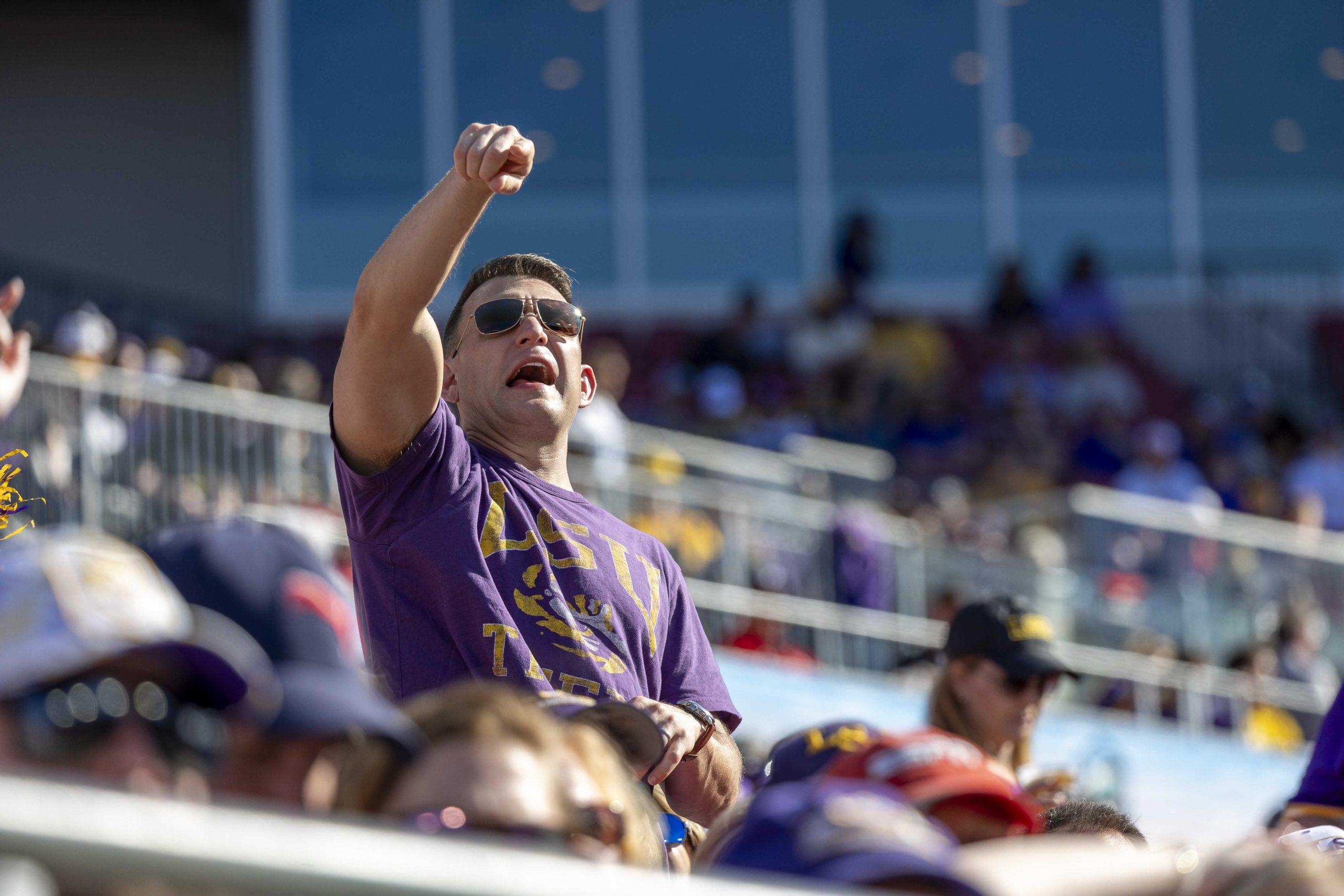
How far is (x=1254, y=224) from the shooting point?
61.0 feet

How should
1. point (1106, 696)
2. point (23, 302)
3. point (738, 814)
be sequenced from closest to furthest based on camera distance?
point (738, 814) → point (1106, 696) → point (23, 302)

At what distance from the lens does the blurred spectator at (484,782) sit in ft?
6.38

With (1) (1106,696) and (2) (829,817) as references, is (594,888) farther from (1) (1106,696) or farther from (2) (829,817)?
(1) (1106,696)

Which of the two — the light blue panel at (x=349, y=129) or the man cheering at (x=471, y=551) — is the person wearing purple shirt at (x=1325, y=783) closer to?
the man cheering at (x=471, y=551)

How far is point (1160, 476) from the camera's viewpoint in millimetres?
12578

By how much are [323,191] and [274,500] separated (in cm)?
880

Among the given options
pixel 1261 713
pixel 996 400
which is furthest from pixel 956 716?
pixel 996 400

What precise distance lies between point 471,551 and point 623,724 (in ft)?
1.62

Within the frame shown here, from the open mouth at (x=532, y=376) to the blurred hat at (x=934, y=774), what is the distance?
128 centimetres

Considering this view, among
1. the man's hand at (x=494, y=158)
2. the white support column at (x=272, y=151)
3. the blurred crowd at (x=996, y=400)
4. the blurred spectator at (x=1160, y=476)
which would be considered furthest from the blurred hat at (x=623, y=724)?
the white support column at (x=272, y=151)

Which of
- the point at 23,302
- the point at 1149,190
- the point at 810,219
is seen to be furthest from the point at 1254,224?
the point at 23,302

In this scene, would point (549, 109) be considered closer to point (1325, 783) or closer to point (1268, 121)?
point (1268, 121)

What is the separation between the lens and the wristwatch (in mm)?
2955

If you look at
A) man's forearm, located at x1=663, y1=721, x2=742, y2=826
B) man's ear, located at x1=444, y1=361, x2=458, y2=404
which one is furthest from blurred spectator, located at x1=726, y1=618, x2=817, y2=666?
man's forearm, located at x1=663, y1=721, x2=742, y2=826
